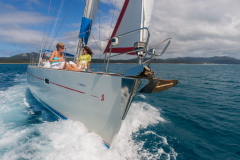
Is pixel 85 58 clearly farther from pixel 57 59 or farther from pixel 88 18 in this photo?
pixel 88 18

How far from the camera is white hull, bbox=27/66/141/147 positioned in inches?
101

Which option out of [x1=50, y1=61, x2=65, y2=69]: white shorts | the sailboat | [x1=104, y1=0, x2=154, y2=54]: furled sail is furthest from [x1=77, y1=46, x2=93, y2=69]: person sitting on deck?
[x1=104, y1=0, x2=154, y2=54]: furled sail

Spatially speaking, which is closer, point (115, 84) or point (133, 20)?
point (115, 84)

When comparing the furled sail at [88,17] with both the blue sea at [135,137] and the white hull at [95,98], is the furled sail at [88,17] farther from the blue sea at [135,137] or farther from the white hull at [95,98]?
the blue sea at [135,137]

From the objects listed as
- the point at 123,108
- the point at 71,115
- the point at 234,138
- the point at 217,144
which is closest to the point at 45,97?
the point at 71,115

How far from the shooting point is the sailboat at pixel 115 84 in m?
2.28

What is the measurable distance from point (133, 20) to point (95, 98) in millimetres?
1964

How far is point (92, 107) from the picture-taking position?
296cm

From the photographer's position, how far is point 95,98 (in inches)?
113

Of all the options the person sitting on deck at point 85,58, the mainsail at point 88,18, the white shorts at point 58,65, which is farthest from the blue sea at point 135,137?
the mainsail at point 88,18

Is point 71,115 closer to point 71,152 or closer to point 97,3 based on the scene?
point 71,152

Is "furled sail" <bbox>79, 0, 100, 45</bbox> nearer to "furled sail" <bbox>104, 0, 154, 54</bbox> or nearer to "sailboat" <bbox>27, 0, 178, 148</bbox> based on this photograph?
"sailboat" <bbox>27, 0, 178, 148</bbox>

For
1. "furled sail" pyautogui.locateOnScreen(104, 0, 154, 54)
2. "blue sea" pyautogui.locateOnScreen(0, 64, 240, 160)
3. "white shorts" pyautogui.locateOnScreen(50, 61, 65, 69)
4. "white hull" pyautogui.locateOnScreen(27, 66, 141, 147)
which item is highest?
"furled sail" pyautogui.locateOnScreen(104, 0, 154, 54)

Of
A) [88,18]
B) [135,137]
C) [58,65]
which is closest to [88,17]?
[88,18]
